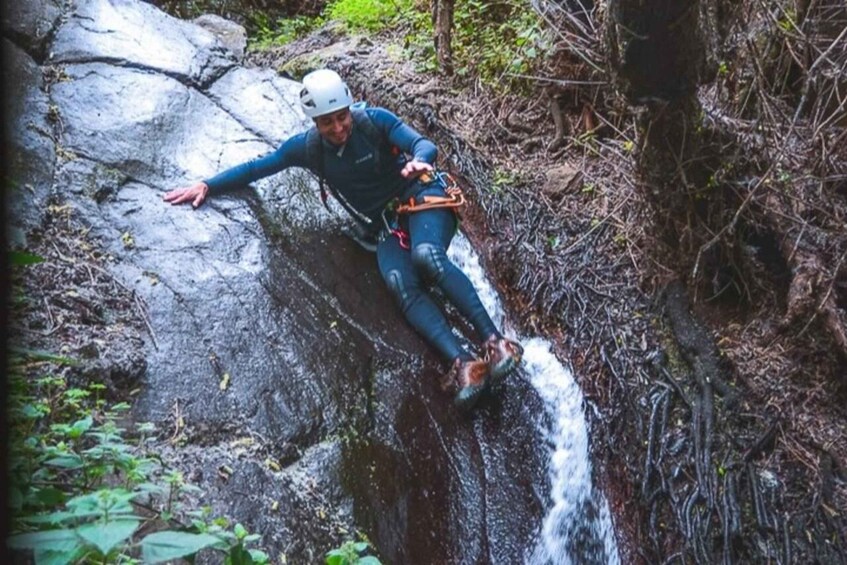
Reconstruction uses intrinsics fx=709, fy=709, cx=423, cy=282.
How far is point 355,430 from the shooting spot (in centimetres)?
388

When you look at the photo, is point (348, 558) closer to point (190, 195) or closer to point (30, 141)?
point (190, 195)

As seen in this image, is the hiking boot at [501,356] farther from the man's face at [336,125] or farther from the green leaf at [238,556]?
the green leaf at [238,556]

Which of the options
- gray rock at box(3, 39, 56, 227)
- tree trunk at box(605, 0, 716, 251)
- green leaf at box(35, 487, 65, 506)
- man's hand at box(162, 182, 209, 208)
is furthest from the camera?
man's hand at box(162, 182, 209, 208)

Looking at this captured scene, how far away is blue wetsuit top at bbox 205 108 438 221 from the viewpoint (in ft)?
14.9

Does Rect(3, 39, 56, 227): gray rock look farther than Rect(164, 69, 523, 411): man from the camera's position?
No

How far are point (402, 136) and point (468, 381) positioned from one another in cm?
160

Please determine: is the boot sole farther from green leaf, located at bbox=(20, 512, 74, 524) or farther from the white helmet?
green leaf, located at bbox=(20, 512, 74, 524)

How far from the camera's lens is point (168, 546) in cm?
146

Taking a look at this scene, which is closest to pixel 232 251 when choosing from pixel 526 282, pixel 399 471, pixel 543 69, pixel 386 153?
pixel 386 153

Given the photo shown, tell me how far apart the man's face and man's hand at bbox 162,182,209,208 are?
0.97 metres

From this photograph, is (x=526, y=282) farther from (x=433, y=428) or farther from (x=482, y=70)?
(x=482, y=70)

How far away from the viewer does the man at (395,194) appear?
4.33 m

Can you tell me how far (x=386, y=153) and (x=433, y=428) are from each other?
181cm

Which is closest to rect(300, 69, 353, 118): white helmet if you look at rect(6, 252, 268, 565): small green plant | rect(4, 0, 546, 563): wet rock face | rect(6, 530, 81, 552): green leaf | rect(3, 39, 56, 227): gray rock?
rect(4, 0, 546, 563): wet rock face
